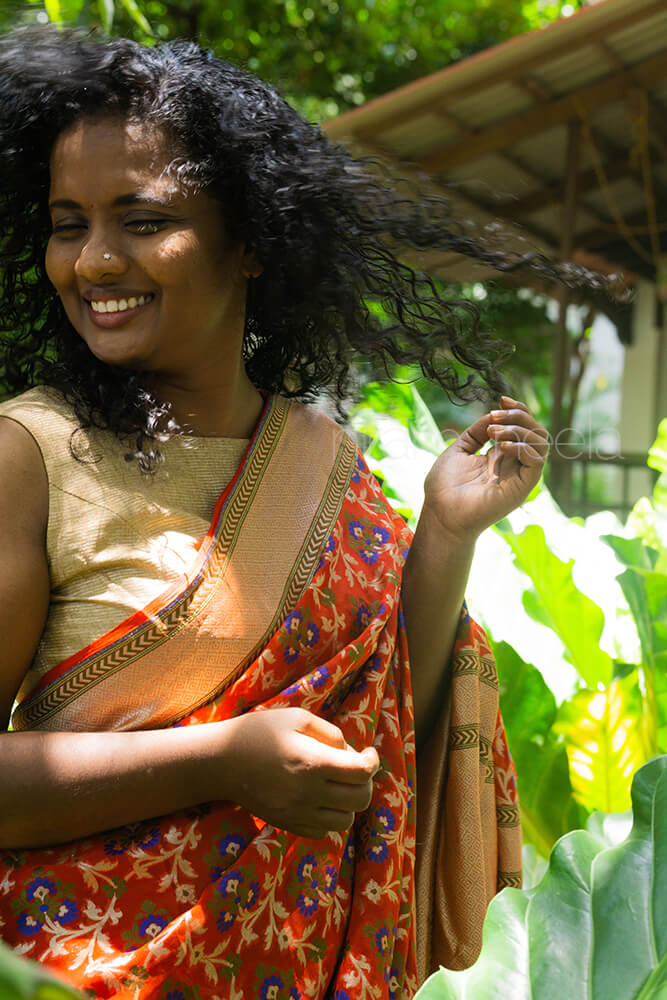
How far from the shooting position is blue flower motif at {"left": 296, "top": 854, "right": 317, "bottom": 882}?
1.25 metres

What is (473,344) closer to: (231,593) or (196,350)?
(196,350)

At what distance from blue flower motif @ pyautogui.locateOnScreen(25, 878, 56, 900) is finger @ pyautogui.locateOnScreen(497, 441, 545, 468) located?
802mm

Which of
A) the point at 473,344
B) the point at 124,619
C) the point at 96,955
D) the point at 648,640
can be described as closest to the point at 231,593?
the point at 124,619

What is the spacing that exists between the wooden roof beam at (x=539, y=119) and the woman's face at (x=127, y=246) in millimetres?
4715

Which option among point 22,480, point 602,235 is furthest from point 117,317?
point 602,235

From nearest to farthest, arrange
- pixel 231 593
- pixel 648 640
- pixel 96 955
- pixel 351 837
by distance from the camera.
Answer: pixel 96 955 < pixel 231 593 < pixel 351 837 < pixel 648 640

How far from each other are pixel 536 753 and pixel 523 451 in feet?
3.47

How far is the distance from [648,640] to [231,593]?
4.37 feet

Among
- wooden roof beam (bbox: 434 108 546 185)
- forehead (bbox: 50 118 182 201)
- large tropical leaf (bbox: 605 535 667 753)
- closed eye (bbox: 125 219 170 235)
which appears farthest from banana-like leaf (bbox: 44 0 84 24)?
wooden roof beam (bbox: 434 108 546 185)

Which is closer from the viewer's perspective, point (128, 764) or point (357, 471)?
point (128, 764)

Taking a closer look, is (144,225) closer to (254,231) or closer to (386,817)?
(254,231)

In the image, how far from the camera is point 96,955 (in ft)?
3.65

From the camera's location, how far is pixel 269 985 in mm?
1187

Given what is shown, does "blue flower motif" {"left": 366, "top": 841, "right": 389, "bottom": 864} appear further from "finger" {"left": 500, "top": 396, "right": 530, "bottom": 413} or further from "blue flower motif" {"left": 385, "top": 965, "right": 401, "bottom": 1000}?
"finger" {"left": 500, "top": 396, "right": 530, "bottom": 413}
